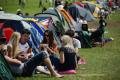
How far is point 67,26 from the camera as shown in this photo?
Result: 23141mm

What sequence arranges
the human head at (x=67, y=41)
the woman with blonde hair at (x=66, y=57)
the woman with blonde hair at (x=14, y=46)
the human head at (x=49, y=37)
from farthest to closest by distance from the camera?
the human head at (x=49, y=37)
the human head at (x=67, y=41)
the woman with blonde hair at (x=66, y=57)
the woman with blonde hair at (x=14, y=46)

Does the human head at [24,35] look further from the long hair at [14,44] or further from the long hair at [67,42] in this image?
the long hair at [67,42]

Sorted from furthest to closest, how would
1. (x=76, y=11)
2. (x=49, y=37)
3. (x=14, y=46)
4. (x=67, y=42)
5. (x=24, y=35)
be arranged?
1. (x=76, y=11)
2. (x=49, y=37)
3. (x=67, y=42)
4. (x=24, y=35)
5. (x=14, y=46)

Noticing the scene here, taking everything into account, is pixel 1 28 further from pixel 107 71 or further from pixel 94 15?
pixel 94 15

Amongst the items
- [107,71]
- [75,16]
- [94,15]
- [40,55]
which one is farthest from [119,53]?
[94,15]

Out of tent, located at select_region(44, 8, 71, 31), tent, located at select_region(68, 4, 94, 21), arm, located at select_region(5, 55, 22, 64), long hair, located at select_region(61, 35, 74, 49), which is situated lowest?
tent, located at select_region(68, 4, 94, 21)

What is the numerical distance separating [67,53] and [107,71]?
147cm

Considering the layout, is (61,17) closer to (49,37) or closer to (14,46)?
(49,37)

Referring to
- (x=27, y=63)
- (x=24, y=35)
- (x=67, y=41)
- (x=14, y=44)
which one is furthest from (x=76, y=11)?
(x=27, y=63)

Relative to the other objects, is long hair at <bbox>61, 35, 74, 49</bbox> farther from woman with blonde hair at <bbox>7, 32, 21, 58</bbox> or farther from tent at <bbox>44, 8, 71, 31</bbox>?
tent at <bbox>44, 8, 71, 31</bbox>

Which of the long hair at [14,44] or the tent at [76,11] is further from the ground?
the long hair at [14,44]

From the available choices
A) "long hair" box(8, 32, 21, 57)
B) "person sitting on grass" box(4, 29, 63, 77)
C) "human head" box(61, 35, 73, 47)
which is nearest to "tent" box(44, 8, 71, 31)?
"human head" box(61, 35, 73, 47)

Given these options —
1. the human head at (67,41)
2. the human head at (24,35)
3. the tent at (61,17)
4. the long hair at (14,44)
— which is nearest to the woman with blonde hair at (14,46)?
the long hair at (14,44)

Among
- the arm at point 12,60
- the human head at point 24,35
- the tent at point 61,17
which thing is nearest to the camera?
the arm at point 12,60
